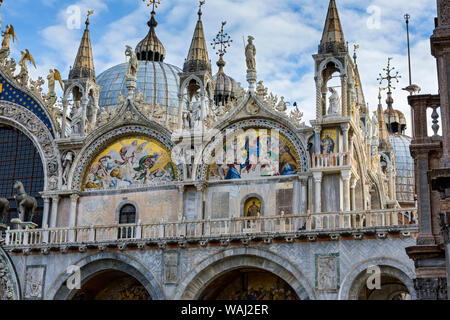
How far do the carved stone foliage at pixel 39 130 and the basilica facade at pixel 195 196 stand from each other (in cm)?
6

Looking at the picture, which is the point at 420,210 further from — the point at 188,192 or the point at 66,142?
the point at 66,142

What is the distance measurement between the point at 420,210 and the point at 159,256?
11.8 meters

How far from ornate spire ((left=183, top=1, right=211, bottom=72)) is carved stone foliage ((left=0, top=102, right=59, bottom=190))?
263 inches

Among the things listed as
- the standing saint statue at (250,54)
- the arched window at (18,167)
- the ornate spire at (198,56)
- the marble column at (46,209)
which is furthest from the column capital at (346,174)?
the arched window at (18,167)

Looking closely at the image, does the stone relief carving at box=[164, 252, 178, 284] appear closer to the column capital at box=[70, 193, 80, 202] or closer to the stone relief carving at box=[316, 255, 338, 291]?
the stone relief carving at box=[316, 255, 338, 291]

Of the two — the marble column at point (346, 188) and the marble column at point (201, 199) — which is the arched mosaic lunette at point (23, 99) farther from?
the marble column at point (346, 188)

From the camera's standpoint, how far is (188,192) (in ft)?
102

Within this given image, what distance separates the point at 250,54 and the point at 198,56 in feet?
8.27

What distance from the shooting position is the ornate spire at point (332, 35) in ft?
99.0

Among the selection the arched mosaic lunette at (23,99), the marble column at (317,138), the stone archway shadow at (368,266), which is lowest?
the stone archway shadow at (368,266)

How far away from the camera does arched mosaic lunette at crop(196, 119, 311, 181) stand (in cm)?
3000

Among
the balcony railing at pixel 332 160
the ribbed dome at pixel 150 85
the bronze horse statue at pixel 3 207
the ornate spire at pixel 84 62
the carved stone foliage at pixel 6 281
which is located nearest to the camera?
the balcony railing at pixel 332 160

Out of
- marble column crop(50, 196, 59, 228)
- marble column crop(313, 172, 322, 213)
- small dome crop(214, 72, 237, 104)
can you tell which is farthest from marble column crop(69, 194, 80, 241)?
small dome crop(214, 72, 237, 104)

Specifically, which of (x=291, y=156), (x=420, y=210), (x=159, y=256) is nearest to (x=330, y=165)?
(x=291, y=156)
